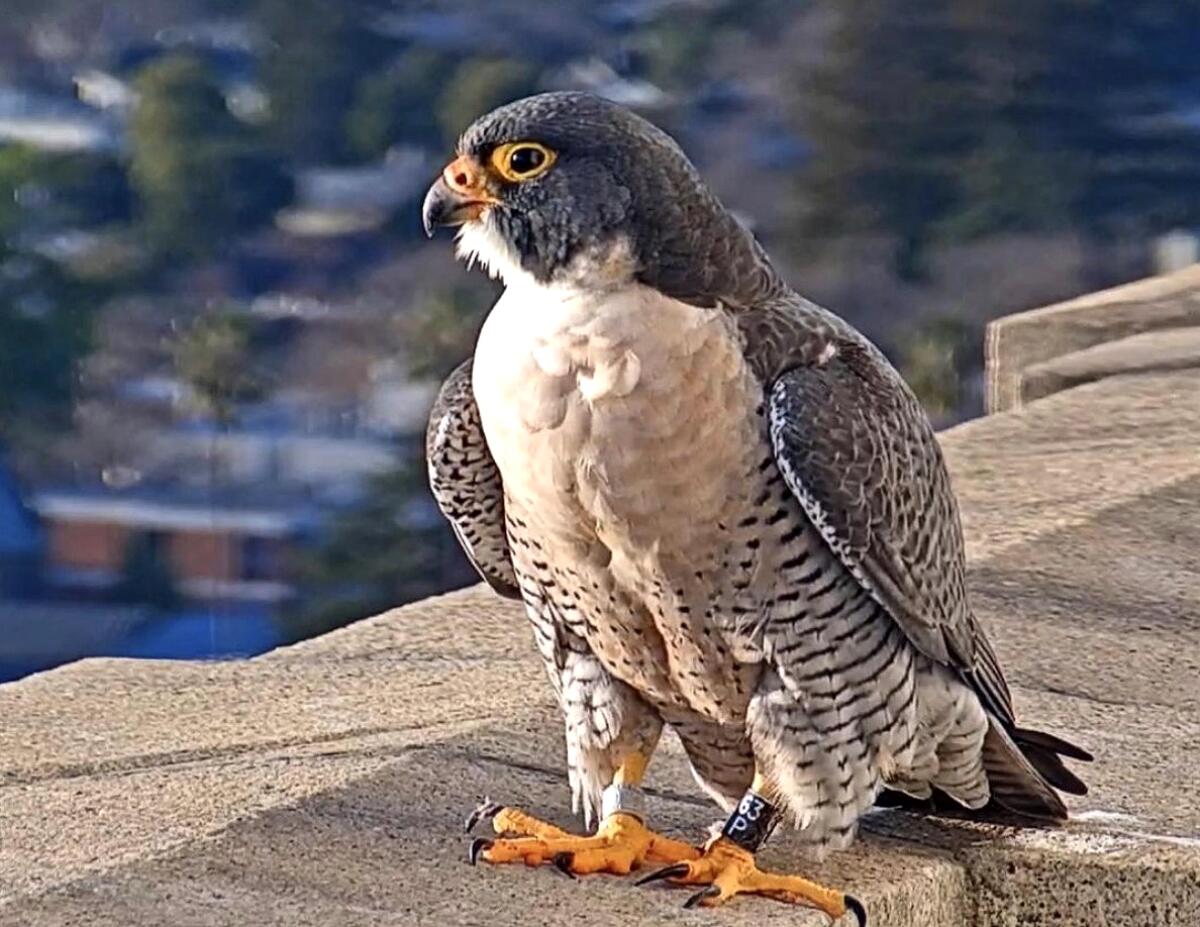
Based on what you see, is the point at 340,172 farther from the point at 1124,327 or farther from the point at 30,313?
the point at 1124,327

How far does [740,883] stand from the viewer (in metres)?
2.35

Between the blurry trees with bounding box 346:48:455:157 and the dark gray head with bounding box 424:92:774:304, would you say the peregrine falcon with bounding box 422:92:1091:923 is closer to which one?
the dark gray head with bounding box 424:92:774:304

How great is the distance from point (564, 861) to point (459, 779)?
27 cm

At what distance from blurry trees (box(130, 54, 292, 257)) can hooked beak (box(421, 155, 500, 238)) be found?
3844 millimetres

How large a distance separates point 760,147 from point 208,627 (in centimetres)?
301

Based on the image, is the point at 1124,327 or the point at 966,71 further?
the point at 966,71

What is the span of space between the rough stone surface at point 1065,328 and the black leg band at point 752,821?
363 cm

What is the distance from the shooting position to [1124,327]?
20.2ft

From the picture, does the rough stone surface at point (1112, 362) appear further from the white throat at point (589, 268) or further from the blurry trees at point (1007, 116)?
the white throat at point (589, 268)

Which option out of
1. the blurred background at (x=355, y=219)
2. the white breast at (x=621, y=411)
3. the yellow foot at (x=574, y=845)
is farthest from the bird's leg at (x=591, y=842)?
the blurred background at (x=355, y=219)

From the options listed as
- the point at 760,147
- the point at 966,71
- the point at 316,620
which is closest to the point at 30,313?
the point at 316,620

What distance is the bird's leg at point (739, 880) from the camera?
2.32 m

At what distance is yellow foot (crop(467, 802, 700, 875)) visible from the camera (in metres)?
2.35

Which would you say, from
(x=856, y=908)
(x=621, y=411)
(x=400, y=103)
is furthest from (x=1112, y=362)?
(x=621, y=411)
